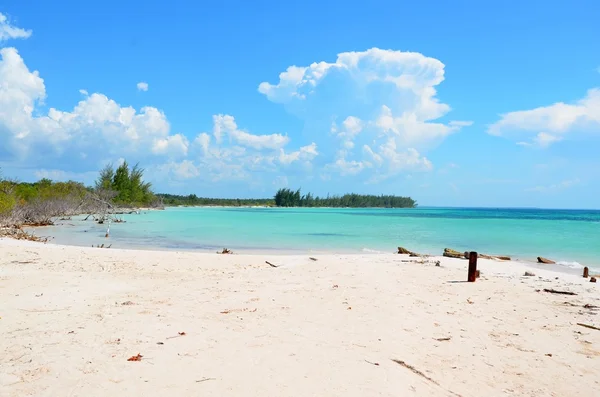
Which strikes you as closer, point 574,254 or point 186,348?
point 186,348

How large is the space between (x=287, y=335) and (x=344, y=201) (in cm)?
15646

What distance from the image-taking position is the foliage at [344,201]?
459 ft

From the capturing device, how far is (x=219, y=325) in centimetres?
573

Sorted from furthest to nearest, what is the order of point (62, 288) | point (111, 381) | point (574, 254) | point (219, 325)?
1. point (574, 254)
2. point (62, 288)
3. point (219, 325)
4. point (111, 381)

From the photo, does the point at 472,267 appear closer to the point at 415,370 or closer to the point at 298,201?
the point at 415,370

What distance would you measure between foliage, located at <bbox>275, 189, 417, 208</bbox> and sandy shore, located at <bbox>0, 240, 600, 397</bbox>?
425ft

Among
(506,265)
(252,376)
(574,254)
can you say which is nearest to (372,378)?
(252,376)

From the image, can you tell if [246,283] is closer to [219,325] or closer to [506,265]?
[219,325]

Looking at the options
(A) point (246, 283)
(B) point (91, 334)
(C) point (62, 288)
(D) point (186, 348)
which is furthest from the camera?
(A) point (246, 283)

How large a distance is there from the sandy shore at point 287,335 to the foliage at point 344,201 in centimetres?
12957

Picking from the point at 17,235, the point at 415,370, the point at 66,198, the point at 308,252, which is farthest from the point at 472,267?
the point at 66,198

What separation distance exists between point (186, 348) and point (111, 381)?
3.43 ft

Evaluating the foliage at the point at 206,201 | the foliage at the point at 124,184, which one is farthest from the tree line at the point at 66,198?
the foliage at the point at 206,201

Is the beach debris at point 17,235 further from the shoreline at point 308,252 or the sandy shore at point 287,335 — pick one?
the sandy shore at point 287,335
